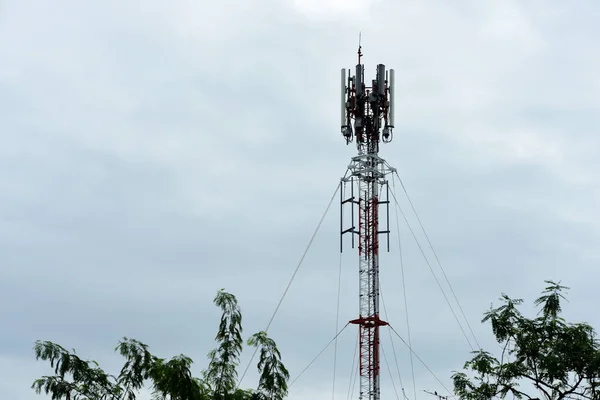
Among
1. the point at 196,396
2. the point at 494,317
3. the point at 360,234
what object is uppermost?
the point at 360,234

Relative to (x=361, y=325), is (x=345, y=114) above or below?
above

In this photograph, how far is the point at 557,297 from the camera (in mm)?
50969

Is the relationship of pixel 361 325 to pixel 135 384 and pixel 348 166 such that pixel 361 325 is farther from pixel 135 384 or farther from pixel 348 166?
pixel 135 384

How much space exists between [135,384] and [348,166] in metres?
39.2

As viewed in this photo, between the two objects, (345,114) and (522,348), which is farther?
(345,114)

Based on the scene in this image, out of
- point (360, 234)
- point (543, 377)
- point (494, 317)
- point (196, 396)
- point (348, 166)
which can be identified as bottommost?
point (196, 396)

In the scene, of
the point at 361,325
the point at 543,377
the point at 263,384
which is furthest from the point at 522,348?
the point at 361,325

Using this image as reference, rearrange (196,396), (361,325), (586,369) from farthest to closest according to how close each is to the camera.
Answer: (361,325) < (586,369) < (196,396)

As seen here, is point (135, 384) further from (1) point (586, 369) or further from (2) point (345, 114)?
(2) point (345, 114)

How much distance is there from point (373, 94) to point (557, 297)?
34738 millimetres

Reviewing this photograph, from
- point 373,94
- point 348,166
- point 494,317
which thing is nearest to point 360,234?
point 348,166

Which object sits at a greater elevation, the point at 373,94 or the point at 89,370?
the point at 373,94

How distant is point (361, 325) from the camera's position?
78875mm

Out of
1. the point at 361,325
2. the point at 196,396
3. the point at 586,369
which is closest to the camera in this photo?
the point at 196,396
